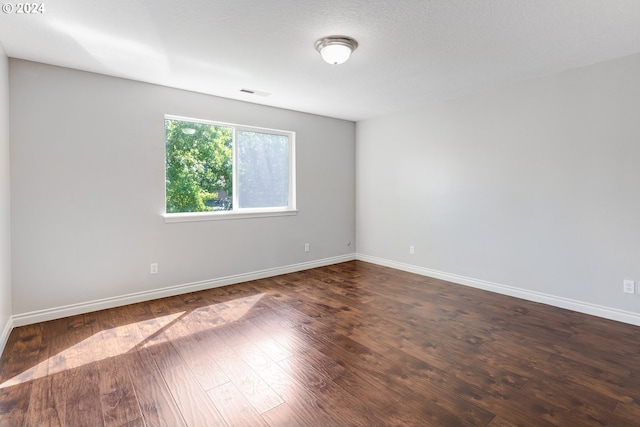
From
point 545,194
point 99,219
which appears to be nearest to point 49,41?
point 99,219

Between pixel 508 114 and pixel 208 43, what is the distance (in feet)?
10.9

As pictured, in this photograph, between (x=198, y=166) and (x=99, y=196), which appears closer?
(x=99, y=196)

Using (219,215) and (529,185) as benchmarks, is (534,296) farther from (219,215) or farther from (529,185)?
(219,215)

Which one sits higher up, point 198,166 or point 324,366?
point 198,166

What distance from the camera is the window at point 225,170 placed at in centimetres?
379

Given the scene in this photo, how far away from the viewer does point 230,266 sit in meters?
4.20

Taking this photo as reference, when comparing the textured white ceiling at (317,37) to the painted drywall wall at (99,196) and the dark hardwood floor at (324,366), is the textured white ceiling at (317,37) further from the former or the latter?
the dark hardwood floor at (324,366)

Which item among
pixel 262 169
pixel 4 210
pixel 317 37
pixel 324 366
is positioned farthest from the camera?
pixel 262 169

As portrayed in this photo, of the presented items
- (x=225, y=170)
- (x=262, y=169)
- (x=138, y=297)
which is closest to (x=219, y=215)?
(x=225, y=170)

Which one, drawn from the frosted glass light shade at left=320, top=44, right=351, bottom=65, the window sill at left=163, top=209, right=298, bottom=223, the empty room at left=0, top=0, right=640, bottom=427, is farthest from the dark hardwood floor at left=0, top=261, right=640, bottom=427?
the frosted glass light shade at left=320, top=44, right=351, bottom=65

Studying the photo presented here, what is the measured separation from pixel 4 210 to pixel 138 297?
56.3 inches

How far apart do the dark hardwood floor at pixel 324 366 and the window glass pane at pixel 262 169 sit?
159 cm

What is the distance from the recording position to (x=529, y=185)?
3531 millimetres

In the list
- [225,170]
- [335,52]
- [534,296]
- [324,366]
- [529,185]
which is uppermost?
[335,52]
